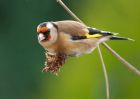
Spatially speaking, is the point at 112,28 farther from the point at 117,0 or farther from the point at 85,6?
the point at 85,6

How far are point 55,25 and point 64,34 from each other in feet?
0.21

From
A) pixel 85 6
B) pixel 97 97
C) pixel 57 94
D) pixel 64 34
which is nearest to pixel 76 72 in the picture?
pixel 57 94

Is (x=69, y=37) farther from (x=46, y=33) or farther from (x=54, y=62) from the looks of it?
(x=54, y=62)

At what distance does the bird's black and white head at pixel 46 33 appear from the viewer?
4008 mm

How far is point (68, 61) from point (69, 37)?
493 centimetres

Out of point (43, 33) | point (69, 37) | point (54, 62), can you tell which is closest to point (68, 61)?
point (69, 37)

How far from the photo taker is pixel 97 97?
→ 796 centimetres

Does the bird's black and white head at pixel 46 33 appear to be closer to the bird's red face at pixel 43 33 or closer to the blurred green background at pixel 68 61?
the bird's red face at pixel 43 33

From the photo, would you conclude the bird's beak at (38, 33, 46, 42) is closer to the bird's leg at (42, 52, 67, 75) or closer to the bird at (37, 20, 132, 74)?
the bird at (37, 20, 132, 74)

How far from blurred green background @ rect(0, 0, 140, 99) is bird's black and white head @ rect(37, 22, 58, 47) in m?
3.83

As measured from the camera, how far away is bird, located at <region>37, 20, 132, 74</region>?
13.3 feet

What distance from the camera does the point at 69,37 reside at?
13.7ft

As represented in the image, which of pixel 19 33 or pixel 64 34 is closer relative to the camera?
pixel 64 34

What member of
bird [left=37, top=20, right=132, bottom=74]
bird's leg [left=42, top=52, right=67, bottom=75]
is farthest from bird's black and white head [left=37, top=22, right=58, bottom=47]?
bird's leg [left=42, top=52, right=67, bottom=75]
